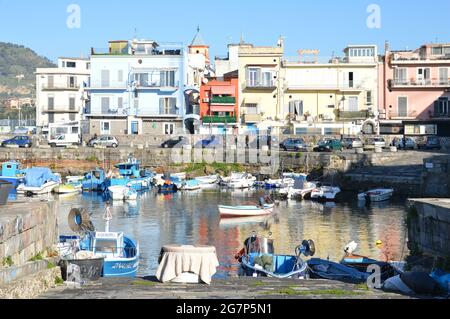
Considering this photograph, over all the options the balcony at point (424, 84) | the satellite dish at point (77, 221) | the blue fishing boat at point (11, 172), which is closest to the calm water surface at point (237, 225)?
the satellite dish at point (77, 221)

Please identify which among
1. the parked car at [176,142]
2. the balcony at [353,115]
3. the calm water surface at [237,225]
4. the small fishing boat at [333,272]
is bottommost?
the calm water surface at [237,225]

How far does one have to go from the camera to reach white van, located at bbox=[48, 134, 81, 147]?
64.4m

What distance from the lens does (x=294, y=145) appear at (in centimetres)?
6122

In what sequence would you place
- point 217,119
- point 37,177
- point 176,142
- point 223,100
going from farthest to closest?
point 223,100 → point 217,119 → point 176,142 → point 37,177

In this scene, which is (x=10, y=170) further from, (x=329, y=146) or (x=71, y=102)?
(x=329, y=146)

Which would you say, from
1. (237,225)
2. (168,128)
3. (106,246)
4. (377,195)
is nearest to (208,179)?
(168,128)

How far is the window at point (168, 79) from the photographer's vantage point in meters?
69.1

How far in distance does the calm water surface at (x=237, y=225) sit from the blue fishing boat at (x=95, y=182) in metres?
2.77

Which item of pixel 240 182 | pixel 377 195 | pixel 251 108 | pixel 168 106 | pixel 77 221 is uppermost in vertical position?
pixel 168 106

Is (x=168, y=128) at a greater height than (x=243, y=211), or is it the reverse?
(x=168, y=128)

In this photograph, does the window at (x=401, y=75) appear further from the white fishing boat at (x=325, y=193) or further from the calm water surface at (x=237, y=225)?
the calm water surface at (x=237, y=225)

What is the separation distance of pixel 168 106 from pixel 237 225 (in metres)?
32.1

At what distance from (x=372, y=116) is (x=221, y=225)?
34193 mm
